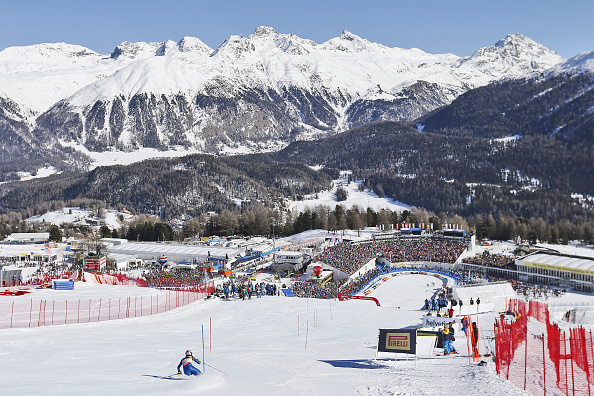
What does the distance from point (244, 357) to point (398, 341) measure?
679 cm

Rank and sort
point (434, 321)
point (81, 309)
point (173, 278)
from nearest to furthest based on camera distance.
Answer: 1. point (434, 321)
2. point (81, 309)
3. point (173, 278)

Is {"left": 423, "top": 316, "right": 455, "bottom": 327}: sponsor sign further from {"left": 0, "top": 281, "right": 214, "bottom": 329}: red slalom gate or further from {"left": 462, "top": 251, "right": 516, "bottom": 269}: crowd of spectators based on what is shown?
{"left": 462, "top": 251, "right": 516, "bottom": 269}: crowd of spectators

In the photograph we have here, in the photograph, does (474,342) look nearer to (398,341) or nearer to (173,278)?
(398,341)

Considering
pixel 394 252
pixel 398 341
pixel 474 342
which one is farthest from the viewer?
pixel 394 252

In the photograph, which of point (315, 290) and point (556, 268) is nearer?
point (315, 290)

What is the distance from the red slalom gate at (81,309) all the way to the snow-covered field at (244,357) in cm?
211

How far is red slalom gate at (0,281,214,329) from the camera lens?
103 ft

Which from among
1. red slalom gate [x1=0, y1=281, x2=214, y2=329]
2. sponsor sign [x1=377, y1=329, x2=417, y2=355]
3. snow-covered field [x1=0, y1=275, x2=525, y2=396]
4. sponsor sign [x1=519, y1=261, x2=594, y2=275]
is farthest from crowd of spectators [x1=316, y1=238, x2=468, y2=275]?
sponsor sign [x1=377, y1=329, x2=417, y2=355]

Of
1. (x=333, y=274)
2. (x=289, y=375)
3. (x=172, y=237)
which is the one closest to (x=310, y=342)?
(x=289, y=375)

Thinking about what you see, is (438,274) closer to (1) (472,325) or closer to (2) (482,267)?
(2) (482,267)

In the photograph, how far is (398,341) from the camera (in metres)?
21.3

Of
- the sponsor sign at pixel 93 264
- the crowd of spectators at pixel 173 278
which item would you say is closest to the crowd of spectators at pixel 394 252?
the crowd of spectators at pixel 173 278

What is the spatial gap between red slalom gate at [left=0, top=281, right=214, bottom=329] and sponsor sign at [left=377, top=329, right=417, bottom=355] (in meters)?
20.0

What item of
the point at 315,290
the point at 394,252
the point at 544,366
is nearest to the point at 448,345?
the point at 544,366
